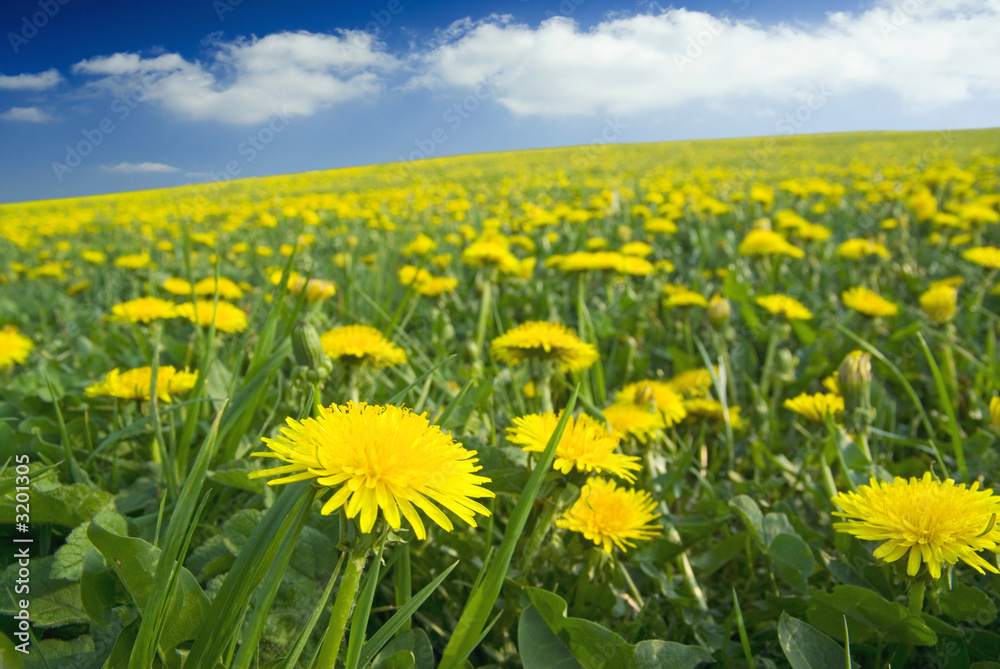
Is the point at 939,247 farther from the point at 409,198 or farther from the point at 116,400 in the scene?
the point at 409,198

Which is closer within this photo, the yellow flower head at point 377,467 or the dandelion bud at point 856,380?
the yellow flower head at point 377,467

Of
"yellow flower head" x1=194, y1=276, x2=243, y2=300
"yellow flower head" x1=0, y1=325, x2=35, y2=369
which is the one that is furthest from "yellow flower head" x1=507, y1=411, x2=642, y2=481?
"yellow flower head" x1=0, y1=325, x2=35, y2=369

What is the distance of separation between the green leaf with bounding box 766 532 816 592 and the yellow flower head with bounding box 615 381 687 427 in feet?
1.41

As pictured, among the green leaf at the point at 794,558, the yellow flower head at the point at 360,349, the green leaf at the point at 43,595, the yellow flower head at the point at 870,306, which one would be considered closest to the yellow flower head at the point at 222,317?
the yellow flower head at the point at 360,349

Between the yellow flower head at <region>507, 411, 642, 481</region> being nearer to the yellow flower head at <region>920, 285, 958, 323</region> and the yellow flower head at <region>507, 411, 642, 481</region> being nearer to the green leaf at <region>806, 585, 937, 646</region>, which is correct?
the green leaf at <region>806, 585, 937, 646</region>

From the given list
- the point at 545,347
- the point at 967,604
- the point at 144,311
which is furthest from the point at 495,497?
the point at 144,311

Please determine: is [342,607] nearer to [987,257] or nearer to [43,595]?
[43,595]

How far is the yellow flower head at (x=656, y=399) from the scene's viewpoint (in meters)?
1.49

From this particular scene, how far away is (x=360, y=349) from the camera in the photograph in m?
1.30

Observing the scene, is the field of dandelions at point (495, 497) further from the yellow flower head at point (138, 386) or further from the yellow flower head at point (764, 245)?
the yellow flower head at point (764, 245)

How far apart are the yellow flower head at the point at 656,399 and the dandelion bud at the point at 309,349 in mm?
743

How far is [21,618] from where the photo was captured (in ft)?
2.51

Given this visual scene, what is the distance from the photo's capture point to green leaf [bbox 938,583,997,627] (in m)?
0.90

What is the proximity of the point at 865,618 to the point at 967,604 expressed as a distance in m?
0.15
